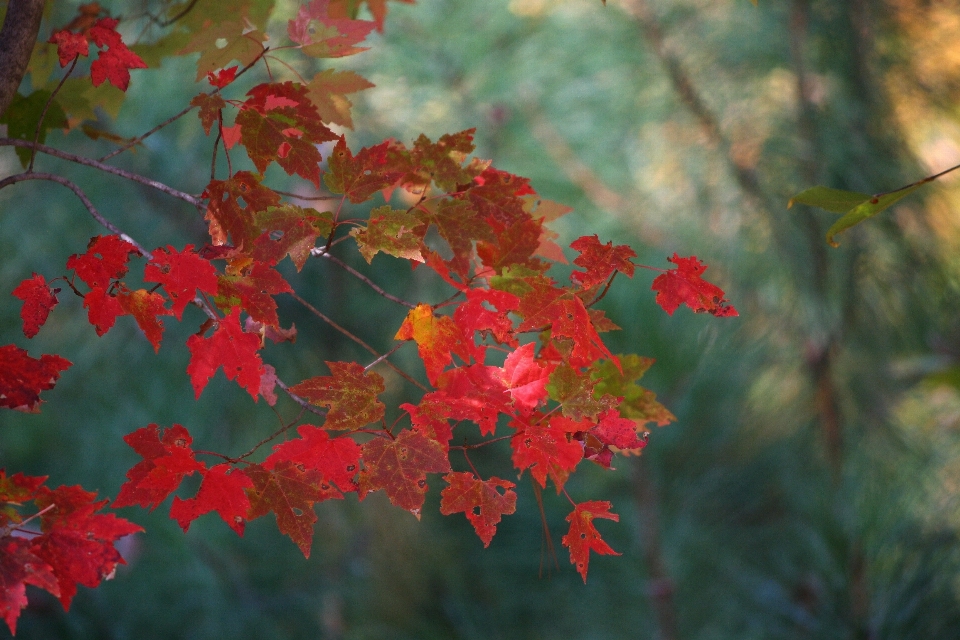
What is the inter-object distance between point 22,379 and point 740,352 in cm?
115

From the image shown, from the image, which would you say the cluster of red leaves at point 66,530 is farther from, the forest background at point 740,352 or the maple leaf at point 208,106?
the forest background at point 740,352

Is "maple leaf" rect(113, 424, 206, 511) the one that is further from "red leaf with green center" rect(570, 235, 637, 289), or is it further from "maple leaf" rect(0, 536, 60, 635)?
"red leaf with green center" rect(570, 235, 637, 289)

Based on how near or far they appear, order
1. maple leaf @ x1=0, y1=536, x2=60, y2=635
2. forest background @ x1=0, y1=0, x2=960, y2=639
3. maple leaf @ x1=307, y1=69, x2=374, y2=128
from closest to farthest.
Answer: maple leaf @ x1=0, y1=536, x2=60, y2=635
maple leaf @ x1=307, y1=69, x2=374, y2=128
forest background @ x1=0, y1=0, x2=960, y2=639

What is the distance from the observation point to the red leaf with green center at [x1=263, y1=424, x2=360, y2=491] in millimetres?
433

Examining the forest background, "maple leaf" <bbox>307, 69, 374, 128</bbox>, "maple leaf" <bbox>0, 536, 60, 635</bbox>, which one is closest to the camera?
"maple leaf" <bbox>0, 536, 60, 635</bbox>

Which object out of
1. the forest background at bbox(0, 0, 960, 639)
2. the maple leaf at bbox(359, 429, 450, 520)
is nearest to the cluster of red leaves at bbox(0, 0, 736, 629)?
the maple leaf at bbox(359, 429, 450, 520)

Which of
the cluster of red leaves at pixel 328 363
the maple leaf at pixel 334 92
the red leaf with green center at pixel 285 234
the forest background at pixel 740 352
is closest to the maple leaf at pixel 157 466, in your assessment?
the cluster of red leaves at pixel 328 363

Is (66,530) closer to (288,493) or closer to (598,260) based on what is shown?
(288,493)

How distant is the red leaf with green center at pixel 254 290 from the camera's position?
0.41 metres

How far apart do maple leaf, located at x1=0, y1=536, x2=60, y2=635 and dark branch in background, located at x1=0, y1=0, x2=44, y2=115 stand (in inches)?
8.9

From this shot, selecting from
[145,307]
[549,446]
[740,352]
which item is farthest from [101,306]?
[740,352]

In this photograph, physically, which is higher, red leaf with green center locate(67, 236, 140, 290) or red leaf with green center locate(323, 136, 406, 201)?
red leaf with green center locate(323, 136, 406, 201)

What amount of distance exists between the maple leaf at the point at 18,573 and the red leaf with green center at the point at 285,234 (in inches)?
7.0

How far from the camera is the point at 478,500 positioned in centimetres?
44
